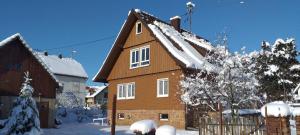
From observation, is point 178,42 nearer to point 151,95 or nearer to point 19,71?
point 151,95

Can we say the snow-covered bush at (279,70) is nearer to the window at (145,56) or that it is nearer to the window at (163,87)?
the window at (145,56)

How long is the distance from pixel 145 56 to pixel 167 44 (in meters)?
Result: 3.47

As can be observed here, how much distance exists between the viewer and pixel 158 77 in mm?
26562

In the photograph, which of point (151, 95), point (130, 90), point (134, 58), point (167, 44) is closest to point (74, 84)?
point (130, 90)

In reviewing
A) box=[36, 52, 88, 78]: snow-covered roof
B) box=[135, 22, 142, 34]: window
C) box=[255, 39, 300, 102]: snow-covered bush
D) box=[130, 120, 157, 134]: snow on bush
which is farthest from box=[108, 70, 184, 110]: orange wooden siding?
box=[36, 52, 88, 78]: snow-covered roof

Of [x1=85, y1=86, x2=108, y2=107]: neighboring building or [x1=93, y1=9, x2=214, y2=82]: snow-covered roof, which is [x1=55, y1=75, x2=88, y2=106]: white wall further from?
[x1=93, y1=9, x2=214, y2=82]: snow-covered roof

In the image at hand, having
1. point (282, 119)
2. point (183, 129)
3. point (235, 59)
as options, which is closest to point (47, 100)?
point (183, 129)

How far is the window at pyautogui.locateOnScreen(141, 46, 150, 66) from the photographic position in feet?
91.6

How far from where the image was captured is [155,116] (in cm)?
2642

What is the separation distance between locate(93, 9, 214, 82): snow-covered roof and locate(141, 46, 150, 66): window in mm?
1865

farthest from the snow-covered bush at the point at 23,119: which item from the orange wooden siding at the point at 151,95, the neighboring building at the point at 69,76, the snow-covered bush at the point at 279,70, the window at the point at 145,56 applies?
the neighboring building at the point at 69,76

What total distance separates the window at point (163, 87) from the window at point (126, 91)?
3289mm

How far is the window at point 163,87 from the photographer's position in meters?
25.8

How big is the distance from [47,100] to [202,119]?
52.2 feet
